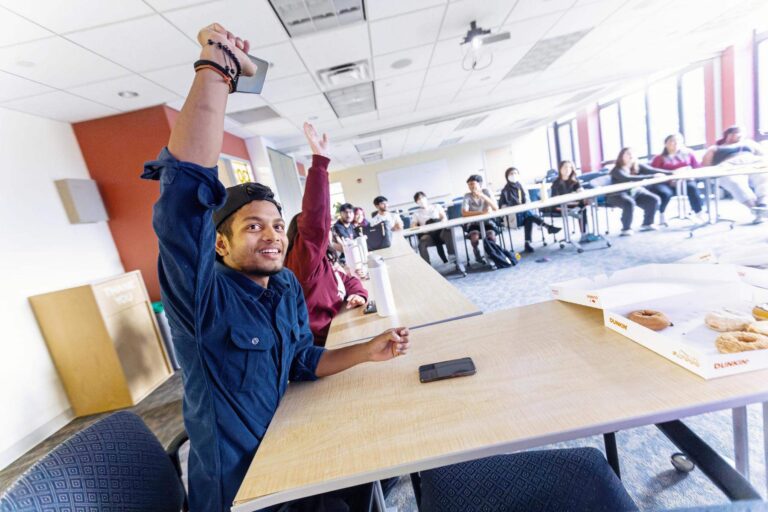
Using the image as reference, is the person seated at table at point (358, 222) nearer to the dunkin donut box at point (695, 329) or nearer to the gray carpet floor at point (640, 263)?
the gray carpet floor at point (640, 263)

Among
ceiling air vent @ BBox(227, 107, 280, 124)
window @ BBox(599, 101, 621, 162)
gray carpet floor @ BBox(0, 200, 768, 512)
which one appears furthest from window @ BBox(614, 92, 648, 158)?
ceiling air vent @ BBox(227, 107, 280, 124)

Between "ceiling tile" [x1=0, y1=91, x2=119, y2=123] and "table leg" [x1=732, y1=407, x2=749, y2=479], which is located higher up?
"ceiling tile" [x1=0, y1=91, x2=119, y2=123]

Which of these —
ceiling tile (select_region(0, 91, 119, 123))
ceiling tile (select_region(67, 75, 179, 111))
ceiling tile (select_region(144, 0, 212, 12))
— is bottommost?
ceiling tile (select_region(0, 91, 119, 123))

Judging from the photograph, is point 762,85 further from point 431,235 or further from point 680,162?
point 431,235

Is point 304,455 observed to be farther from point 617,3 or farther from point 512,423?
point 617,3

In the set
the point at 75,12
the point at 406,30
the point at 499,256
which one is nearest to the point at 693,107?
the point at 499,256

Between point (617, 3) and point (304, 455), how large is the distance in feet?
15.8

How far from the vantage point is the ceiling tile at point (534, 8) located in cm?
317

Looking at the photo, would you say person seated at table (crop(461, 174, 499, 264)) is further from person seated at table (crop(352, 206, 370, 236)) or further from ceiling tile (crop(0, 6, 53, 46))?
ceiling tile (crop(0, 6, 53, 46))

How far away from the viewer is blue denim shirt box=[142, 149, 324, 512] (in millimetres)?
740

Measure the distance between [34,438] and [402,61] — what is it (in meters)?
4.66

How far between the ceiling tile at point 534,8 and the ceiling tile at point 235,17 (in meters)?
2.10

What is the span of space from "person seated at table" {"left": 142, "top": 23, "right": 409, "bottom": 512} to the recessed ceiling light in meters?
3.41

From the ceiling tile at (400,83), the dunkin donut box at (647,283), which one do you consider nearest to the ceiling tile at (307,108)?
the ceiling tile at (400,83)
